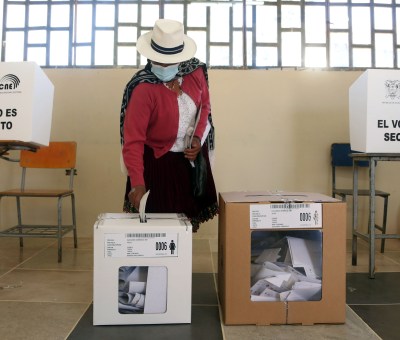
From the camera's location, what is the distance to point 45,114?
1812 millimetres

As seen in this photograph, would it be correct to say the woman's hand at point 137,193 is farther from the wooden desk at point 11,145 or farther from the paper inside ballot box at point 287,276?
the wooden desk at point 11,145

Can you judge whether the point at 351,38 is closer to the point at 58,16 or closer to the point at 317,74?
the point at 317,74

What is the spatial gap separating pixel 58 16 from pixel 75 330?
2.70m

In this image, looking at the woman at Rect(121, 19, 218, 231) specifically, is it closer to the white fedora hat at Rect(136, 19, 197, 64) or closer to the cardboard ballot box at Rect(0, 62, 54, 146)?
the white fedora hat at Rect(136, 19, 197, 64)

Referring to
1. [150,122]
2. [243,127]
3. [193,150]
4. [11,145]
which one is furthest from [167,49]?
[243,127]

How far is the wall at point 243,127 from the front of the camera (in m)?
2.85

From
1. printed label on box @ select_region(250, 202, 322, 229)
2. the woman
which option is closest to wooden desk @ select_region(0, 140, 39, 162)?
the woman

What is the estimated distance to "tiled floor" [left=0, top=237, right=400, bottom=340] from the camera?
4.07 feet

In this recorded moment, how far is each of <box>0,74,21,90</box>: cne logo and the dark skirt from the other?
69cm

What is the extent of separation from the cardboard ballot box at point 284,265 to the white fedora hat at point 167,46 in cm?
58

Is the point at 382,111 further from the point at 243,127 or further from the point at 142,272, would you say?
the point at 142,272

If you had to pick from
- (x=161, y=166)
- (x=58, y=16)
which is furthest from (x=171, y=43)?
(x=58, y=16)

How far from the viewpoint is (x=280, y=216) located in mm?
1290

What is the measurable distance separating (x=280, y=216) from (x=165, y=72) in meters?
0.71
